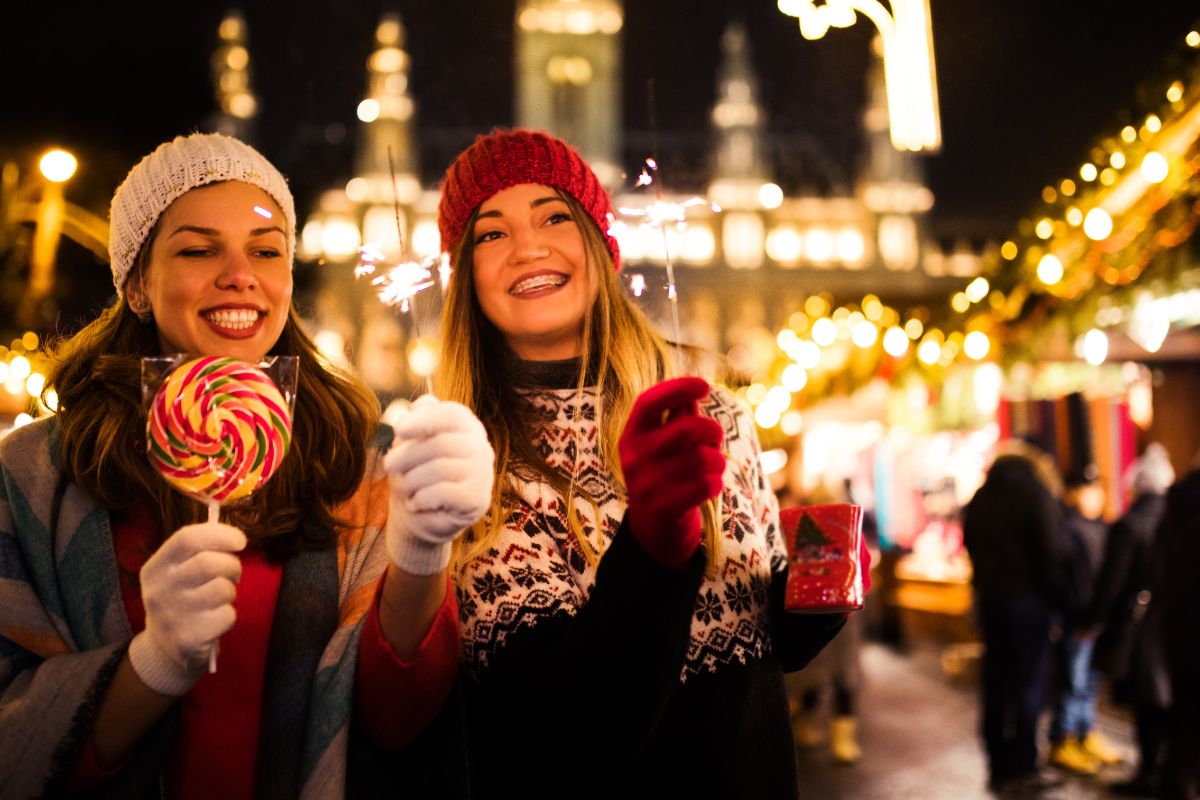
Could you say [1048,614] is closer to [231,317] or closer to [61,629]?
[231,317]

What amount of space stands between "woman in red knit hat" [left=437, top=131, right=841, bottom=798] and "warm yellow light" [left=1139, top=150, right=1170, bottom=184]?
11.7ft

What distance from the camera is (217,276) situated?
2.01m

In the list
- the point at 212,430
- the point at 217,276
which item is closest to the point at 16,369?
the point at 217,276

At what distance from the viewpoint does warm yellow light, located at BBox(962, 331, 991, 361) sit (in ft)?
25.8

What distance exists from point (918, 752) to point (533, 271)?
6645 mm

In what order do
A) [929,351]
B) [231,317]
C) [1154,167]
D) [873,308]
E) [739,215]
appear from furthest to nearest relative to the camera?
[739,215], [873,308], [929,351], [1154,167], [231,317]

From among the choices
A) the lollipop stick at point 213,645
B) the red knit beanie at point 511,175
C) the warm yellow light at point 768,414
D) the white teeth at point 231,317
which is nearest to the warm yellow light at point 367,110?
the red knit beanie at point 511,175

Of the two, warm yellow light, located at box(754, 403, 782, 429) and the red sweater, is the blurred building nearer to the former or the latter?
warm yellow light, located at box(754, 403, 782, 429)

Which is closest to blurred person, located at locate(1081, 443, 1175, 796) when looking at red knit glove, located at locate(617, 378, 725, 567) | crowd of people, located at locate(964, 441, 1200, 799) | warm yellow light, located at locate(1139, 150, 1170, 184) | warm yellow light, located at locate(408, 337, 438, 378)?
crowd of people, located at locate(964, 441, 1200, 799)

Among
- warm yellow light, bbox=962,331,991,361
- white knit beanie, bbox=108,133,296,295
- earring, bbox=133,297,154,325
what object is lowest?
earring, bbox=133,297,154,325

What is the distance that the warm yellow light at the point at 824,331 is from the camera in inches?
431

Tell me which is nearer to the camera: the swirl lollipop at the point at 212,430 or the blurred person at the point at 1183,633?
the swirl lollipop at the point at 212,430

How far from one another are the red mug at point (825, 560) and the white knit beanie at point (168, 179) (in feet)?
4.21

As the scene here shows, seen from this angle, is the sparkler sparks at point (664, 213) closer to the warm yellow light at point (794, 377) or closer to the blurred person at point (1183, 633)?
the blurred person at point (1183, 633)
